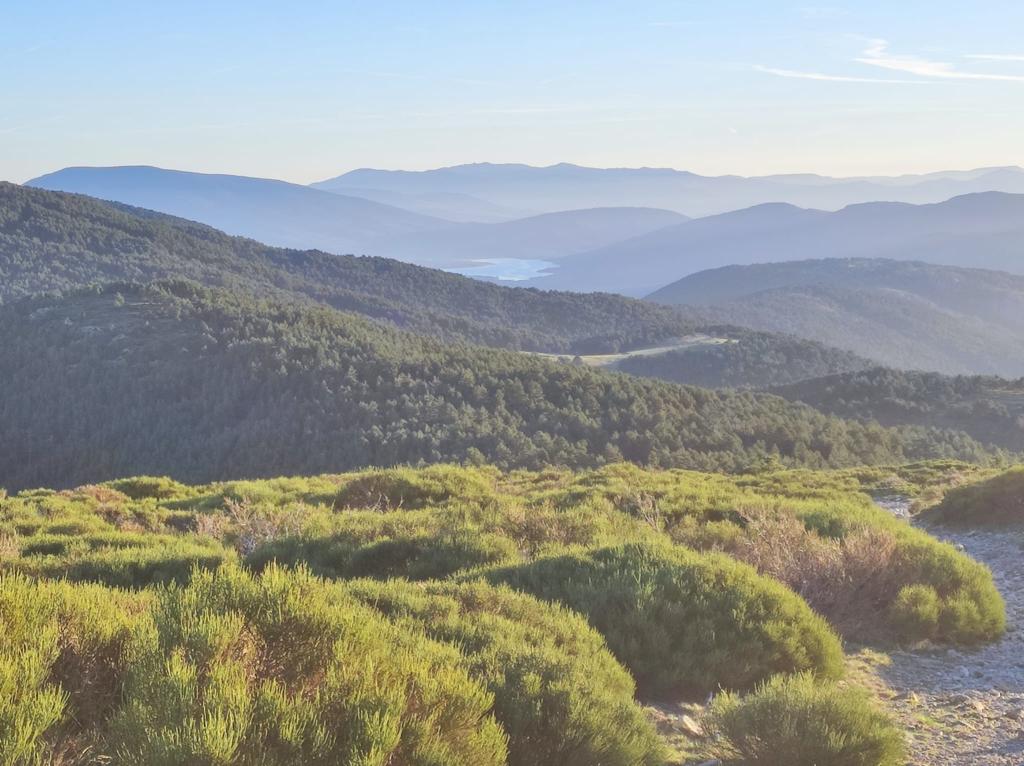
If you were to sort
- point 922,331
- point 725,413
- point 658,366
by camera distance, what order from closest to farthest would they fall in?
point 725,413 → point 658,366 → point 922,331

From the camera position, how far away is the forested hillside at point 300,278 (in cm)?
12088

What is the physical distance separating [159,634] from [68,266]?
140951mm

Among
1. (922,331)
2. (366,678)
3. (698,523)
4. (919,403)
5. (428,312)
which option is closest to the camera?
(366,678)

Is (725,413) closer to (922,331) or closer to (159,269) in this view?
(159,269)

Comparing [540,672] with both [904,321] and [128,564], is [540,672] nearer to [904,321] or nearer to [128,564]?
[128,564]

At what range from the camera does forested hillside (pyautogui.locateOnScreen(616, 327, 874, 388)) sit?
3915 inches

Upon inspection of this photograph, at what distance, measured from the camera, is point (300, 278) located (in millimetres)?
145000

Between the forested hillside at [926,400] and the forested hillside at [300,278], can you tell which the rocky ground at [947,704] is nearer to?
the forested hillside at [926,400]

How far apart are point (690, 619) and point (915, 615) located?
261cm

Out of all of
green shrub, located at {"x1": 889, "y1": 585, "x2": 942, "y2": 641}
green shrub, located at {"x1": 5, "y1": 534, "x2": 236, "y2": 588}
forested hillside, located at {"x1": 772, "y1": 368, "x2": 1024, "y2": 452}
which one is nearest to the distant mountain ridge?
forested hillside, located at {"x1": 772, "y1": 368, "x2": 1024, "y2": 452}

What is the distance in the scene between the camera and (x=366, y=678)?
10.6 ft

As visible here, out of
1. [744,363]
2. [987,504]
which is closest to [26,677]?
[987,504]

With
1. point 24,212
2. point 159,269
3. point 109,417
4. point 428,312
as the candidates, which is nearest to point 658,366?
point 428,312

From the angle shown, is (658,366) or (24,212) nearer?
(658,366)
